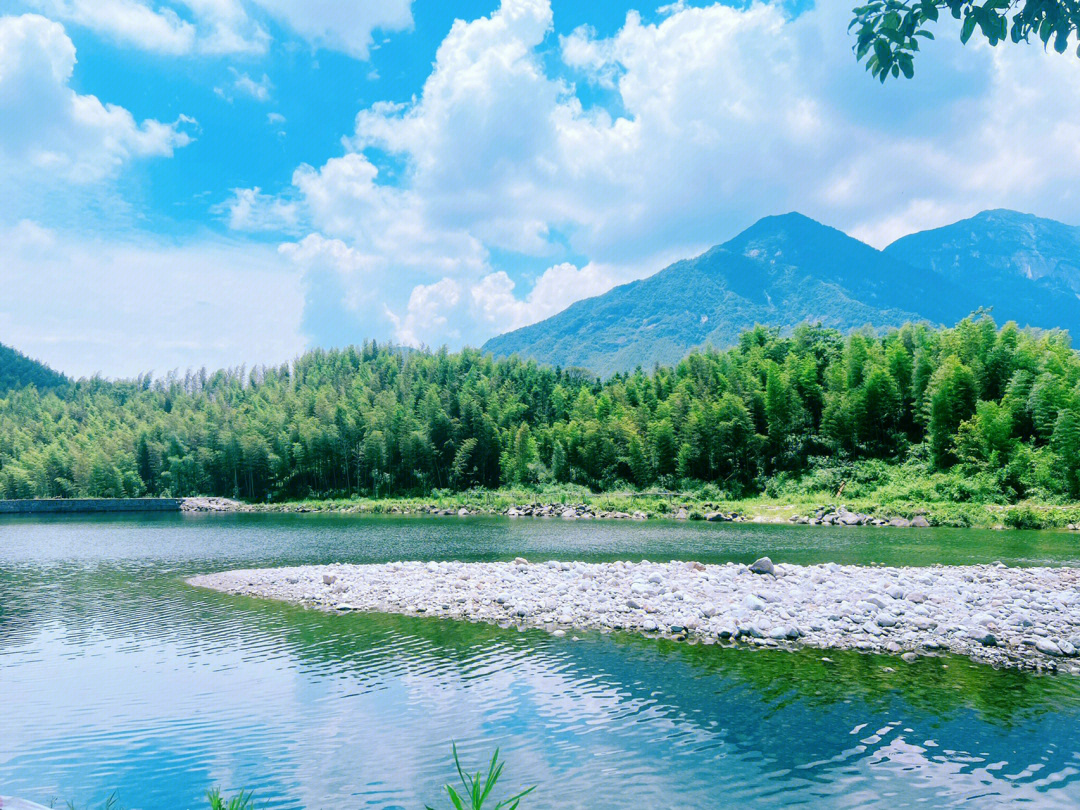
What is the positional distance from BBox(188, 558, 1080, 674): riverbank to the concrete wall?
75.6 meters

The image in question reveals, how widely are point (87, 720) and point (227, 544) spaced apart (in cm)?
3022

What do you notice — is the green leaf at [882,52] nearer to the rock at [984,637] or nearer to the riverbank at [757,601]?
the riverbank at [757,601]

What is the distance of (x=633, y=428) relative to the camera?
247ft

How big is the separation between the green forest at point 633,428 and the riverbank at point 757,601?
33629 mm

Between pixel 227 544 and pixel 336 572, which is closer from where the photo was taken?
pixel 336 572

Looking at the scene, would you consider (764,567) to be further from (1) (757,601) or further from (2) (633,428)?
(2) (633,428)

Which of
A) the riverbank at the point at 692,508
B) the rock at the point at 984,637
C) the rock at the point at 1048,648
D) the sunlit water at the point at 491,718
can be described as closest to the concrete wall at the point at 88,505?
the riverbank at the point at 692,508

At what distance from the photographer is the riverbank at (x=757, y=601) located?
13.0 m

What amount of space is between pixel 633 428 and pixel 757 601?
60476 mm

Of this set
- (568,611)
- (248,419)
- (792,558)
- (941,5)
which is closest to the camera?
(941,5)

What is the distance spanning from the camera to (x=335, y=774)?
7.61 meters

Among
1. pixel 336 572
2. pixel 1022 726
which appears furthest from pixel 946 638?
pixel 336 572

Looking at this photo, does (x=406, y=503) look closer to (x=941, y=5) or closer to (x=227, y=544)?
(x=227, y=544)

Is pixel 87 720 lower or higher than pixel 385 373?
lower
